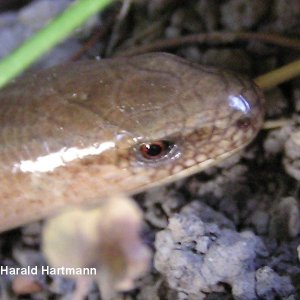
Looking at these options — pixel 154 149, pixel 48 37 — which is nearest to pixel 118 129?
pixel 154 149

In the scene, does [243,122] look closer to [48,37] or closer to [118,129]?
[118,129]

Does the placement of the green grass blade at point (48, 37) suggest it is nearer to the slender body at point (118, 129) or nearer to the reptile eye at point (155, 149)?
the slender body at point (118, 129)

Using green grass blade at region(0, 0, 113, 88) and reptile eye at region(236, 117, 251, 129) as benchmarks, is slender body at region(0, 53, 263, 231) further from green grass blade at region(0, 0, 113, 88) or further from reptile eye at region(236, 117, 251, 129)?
green grass blade at region(0, 0, 113, 88)

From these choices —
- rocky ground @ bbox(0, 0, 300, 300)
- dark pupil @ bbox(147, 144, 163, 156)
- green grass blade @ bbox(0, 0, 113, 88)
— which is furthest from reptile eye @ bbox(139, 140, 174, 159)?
green grass blade @ bbox(0, 0, 113, 88)

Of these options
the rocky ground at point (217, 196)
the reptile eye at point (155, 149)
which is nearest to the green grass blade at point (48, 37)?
the reptile eye at point (155, 149)

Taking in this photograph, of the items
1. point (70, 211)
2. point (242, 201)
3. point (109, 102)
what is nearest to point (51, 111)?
point (109, 102)

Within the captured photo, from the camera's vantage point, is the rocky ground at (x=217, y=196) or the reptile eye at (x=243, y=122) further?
the reptile eye at (x=243, y=122)

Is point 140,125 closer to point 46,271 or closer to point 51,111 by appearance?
point 51,111

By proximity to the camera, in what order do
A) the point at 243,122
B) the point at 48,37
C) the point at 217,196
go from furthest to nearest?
1. the point at 217,196
2. the point at 243,122
3. the point at 48,37
